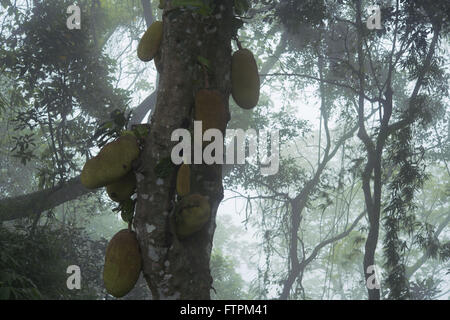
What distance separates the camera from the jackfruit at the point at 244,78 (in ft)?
3.79

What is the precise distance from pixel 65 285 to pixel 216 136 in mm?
2831

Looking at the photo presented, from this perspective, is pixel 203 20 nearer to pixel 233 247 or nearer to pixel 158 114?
pixel 158 114

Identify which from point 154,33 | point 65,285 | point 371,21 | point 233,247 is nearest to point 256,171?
point 371,21

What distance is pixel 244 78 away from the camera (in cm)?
117

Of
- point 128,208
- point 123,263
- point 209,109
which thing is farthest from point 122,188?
point 209,109

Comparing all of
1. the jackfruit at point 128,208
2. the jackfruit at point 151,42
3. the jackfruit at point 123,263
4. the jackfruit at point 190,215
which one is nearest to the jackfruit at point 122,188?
the jackfruit at point 128,208

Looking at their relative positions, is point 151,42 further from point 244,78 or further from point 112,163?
point 112,163

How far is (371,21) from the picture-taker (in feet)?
14.6

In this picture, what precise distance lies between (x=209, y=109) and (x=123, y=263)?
1.19 ft

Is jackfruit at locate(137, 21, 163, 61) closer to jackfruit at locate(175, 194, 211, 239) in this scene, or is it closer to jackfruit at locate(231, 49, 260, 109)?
jackfruit at locate(231, 49, 260, 109)

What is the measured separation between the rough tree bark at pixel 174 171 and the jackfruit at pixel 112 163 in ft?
0.17

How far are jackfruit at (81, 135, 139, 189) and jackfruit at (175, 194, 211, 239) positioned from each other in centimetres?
16
